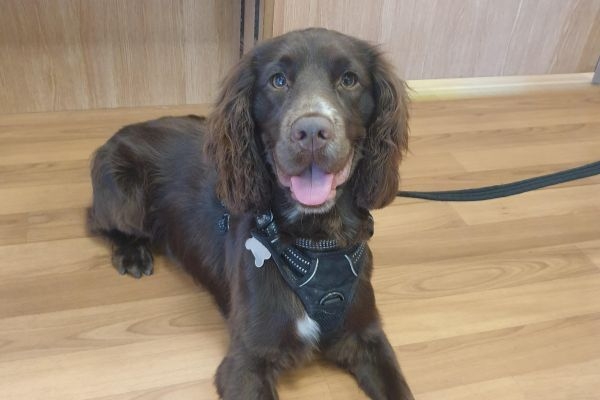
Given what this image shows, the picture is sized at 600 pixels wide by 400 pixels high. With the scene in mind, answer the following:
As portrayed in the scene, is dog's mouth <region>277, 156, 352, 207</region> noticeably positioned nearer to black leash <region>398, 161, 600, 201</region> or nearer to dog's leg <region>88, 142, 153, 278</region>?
black leash <region>398, 161, 600, 201</region>

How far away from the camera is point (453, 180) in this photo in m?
2.46

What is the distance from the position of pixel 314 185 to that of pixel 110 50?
1813mm

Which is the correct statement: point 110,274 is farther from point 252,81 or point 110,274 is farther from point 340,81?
point 340,81

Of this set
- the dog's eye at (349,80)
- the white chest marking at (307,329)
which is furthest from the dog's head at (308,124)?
the white chest marking at (307,329)

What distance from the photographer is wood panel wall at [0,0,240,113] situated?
2.58m

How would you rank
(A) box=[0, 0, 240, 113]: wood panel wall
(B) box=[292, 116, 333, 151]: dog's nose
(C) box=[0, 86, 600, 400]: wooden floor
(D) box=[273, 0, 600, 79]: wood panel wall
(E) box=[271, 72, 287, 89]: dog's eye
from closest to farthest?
(B) box=[292, 116, 333, 151]: dog's nose
(E) box=[271, 72, 287, 89]: dog's eye
(C) box=[0, 86, 600, 400]: wooden floor
(A) box=[0, 0, 240, 113]: wood panel wall
(D) box=[273, 0, 600, 79]: wood panel wall

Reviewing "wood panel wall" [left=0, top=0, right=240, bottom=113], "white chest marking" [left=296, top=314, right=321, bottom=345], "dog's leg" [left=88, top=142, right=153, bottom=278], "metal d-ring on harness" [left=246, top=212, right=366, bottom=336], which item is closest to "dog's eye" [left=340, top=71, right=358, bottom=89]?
"metal d-ring on harness" [left=246, top=212, right=366, bottom=336]

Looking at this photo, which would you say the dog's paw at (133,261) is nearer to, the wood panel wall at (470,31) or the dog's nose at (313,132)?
the dog's nose at (313,132)

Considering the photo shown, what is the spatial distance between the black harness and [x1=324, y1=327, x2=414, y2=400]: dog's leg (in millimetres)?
135

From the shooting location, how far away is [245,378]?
141 centimetres

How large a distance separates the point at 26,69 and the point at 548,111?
259 cm

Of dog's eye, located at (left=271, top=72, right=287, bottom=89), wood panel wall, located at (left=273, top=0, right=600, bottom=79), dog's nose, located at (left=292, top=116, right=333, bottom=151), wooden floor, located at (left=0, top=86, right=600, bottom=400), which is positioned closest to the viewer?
dog's nose, located at (left=292, top=116, right=333, bottom=151)

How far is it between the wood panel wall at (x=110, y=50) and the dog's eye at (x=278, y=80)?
1.58 m

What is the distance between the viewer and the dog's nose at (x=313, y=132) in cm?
116
